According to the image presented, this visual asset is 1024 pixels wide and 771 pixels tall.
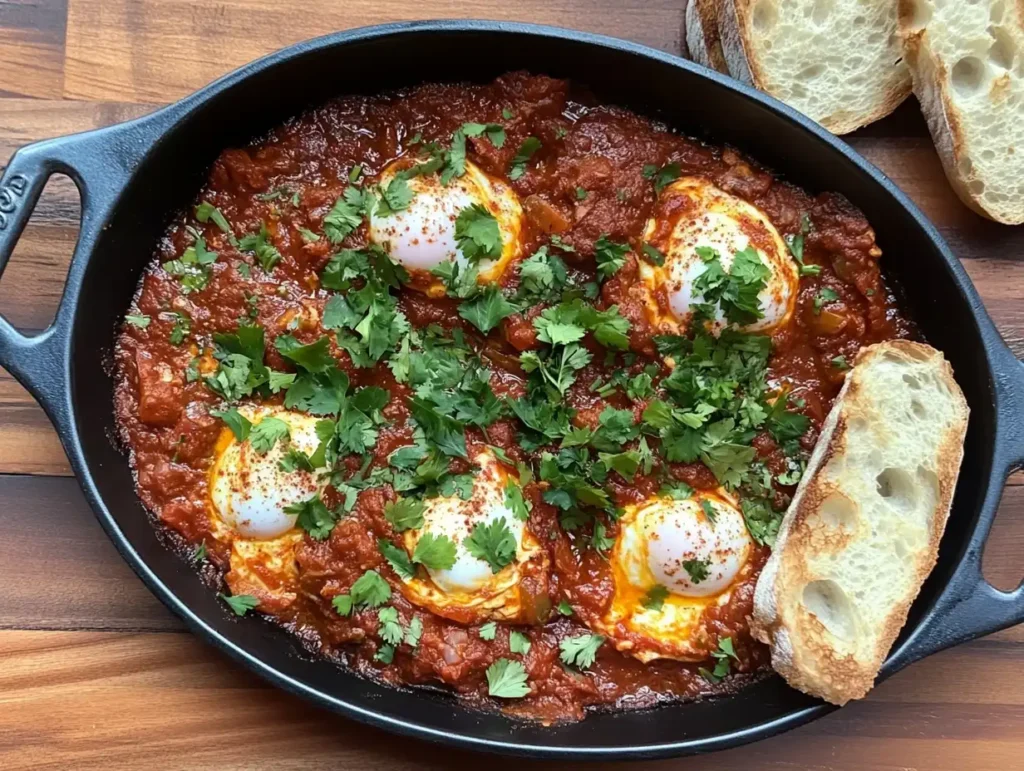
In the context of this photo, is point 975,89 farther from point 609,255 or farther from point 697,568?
point 697,568

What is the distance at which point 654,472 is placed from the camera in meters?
2.92

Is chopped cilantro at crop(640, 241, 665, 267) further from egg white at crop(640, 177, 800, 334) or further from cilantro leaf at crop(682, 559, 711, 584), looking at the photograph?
cilantro leaf at crop(682, 559, 711, 584)

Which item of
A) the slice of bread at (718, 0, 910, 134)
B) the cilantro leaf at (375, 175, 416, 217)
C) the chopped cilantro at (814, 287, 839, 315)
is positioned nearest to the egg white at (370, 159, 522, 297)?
the cilantro leaf at (375, 175, 416, 217)

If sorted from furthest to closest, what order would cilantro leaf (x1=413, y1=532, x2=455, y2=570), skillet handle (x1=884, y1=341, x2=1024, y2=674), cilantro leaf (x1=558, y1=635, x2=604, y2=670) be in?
cilantro leaf (x1=558, y1=635, x2=604, y2=670) → cilantro leaf (x1=413, y1=532, x2=455, y2=570) → skillet handle (x1=884, y1=341, x2=1024, y2=674)

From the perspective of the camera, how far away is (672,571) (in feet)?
9.22

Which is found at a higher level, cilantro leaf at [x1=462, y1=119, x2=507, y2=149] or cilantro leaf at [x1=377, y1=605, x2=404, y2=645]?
cilantro leaf at [x1=462, y1=119, x2=507, y2=149]

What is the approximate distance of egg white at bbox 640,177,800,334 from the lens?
9.18 ft

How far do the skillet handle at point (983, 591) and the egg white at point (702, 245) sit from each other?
62 cm

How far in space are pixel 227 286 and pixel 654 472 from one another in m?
1.49

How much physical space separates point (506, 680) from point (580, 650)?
25cm

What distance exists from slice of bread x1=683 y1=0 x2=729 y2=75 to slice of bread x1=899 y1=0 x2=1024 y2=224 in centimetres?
59

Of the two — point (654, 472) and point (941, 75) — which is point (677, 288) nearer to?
point (654, 472)

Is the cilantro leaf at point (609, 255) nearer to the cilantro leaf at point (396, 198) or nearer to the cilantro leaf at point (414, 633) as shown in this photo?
the cilantro leaf at point (396, 198)

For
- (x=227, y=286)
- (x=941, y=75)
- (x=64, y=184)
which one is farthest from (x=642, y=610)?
(x=64, y=184)
